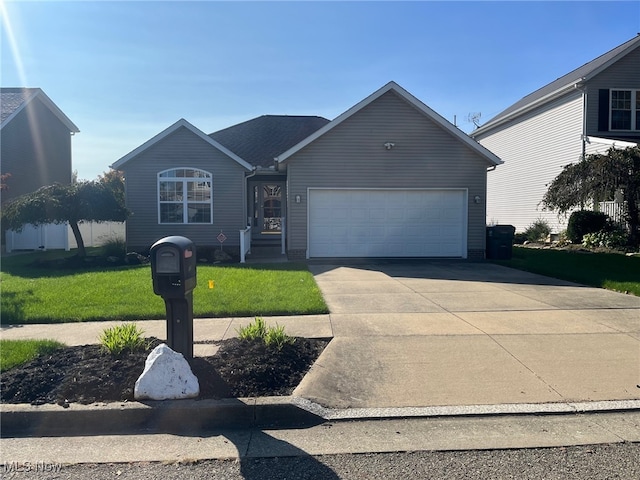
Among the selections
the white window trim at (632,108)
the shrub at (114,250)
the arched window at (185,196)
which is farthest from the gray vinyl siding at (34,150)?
the white window trim at (632,108)

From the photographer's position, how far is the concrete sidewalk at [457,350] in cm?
459

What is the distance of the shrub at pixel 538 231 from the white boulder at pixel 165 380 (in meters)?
21.1

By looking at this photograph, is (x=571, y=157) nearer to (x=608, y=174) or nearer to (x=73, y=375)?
(x=608, y=174)

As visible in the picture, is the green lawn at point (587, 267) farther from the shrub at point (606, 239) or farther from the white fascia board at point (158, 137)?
the white fascia board at point (158, 137)

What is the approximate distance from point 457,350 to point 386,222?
10.0 metres

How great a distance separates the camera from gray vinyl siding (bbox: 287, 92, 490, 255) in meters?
15.4

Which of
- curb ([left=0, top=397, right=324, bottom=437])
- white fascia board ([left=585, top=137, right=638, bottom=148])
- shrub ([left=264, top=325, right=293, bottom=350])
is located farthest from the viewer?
white fascia board ([left=585, top=137, right=638, bottom=148])

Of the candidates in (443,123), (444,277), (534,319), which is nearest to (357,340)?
(534,319)

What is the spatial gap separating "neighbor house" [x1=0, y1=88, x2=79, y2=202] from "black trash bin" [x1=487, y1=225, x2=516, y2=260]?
18.5 metres

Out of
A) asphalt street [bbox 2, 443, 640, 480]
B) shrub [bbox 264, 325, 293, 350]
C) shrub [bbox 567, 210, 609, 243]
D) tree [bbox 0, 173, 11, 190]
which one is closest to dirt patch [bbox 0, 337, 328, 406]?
shrub [bbox 264, 325, 293, 350]

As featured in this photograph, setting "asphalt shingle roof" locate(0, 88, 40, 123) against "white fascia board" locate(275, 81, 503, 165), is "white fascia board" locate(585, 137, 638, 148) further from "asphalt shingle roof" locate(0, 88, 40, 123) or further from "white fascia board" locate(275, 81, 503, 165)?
"asphalt shingle roof" locate(0, 88, 40, 123)

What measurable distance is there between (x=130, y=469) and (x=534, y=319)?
244 inches

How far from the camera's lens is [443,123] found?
50.6 ft

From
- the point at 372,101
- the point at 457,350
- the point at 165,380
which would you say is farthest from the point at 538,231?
the point at 165,380
